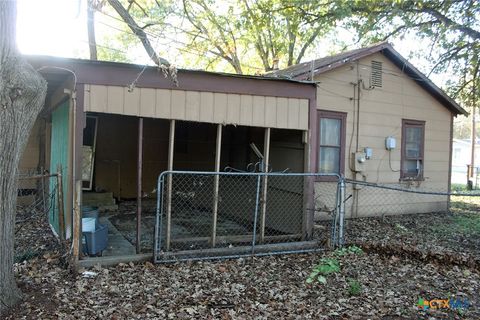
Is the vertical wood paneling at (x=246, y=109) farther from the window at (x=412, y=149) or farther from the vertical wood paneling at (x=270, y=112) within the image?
the window at (x=412, y=149)

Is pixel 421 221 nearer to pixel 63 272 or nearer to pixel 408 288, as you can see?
pixel 408 288

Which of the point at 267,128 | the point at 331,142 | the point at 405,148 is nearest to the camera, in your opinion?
the point at 267,128

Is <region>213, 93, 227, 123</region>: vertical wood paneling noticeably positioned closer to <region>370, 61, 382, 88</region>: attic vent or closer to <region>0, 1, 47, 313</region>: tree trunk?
<region>0, 1, 47, 313</region>: tree trunk

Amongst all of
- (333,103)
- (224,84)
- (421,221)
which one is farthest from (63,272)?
(421,221)

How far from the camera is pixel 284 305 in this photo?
14.4 ft

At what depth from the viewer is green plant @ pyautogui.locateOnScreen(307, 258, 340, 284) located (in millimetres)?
5164

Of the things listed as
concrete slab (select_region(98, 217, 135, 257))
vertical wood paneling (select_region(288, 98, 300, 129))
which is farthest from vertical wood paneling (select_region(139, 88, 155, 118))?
→ vertical wood paneling (select_region(288, 98, 300, 129))

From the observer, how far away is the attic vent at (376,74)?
9641mm

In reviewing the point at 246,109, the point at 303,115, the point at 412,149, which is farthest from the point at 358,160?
the point at 246,109

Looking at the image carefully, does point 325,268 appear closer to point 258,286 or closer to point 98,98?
point 258,286

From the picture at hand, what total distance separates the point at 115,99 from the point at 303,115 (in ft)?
9.67

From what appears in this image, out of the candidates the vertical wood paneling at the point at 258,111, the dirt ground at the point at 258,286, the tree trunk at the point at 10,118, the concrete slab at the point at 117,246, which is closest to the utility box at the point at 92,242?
the concrete slab at the point at 117,246

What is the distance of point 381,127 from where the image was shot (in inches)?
386

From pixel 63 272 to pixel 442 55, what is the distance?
37.2 ft
